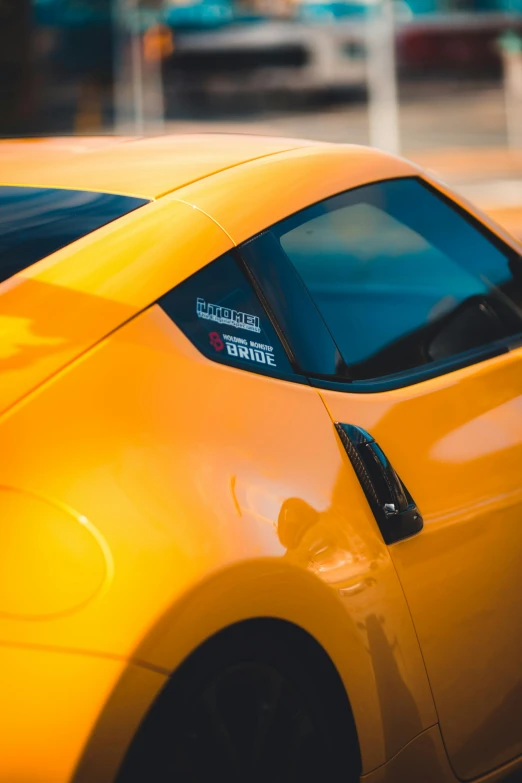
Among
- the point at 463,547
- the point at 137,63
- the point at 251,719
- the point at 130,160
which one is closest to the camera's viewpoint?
the point at 251,719

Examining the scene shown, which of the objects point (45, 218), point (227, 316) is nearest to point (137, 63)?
point (45, 218)

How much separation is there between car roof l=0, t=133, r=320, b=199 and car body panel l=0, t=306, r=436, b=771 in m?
0.49

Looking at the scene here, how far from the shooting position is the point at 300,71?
86.3ft

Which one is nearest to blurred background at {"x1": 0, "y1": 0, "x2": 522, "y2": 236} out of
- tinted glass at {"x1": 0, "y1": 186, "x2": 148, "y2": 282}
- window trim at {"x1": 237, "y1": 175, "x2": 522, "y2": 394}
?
window trim at {"x1": 237, "y1": 175, "x2": 522, "y2": 394}

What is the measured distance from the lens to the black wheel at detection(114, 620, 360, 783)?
1864mm

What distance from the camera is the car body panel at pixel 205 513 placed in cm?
180

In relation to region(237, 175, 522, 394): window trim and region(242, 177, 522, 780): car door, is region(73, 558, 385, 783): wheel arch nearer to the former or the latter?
region(242, 177, 522, 780): car door

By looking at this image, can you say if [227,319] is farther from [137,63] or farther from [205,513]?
[137,63]

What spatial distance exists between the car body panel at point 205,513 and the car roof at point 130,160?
0.49 meters

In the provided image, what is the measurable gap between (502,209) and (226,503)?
1200 cm

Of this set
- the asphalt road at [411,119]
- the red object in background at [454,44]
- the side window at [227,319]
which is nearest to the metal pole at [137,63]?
the asphalt road at [411,119]

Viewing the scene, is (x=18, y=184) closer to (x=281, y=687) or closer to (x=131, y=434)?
(x=131, y=434)

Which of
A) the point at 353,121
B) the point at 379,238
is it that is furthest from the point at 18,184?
the point at 353,121

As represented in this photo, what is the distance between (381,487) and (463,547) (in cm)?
25
